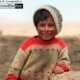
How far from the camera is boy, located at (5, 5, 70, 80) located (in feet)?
5.61

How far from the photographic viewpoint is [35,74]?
173 centimetres

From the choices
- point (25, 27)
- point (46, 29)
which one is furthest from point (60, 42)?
point (25, 27)

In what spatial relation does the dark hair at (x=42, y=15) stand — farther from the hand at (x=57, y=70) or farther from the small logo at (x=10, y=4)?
the hand at (x=57, y=70)

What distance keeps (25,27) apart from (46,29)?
0.20 meters

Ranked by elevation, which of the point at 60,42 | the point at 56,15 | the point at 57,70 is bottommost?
the point at 57,70

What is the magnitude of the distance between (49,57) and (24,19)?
327 millimetres

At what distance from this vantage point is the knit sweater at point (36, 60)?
5.64ft

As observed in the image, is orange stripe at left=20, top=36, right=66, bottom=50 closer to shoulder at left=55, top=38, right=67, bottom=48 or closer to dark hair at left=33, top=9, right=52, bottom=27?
shoulder at left=55, top=38, right=67, bottom=48

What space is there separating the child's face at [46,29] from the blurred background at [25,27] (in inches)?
3.3

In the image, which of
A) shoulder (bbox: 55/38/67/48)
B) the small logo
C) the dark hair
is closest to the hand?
shoulder (bbox: 55/38/67/48)

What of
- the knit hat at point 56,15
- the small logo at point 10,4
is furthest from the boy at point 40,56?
the small logo at point 10,4

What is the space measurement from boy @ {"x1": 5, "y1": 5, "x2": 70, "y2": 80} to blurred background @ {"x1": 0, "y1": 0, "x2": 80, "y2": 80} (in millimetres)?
86

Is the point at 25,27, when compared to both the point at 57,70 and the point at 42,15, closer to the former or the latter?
the point at 42,15

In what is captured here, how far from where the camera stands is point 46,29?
1696mm
